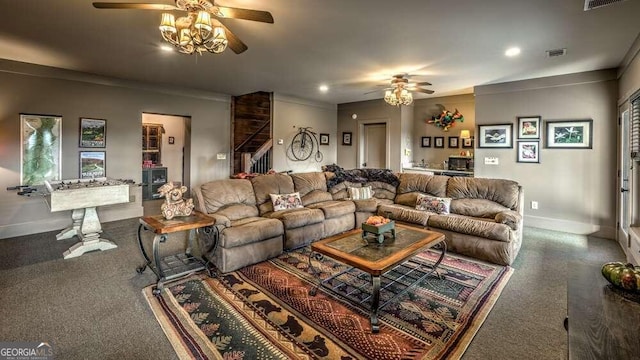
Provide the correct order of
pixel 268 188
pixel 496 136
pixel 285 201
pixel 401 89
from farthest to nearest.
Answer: pixel 496 136 → pixel 401 89 → pixel 268 188 → pixel 285 201

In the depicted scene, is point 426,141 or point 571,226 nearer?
point 571,226

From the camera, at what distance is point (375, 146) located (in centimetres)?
796

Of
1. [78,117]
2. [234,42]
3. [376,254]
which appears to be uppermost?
[234,42]

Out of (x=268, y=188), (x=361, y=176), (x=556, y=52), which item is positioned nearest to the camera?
(x=556, y=52)

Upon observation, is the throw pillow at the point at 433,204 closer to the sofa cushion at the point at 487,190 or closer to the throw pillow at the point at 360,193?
the sofa cushion at the point at 487,190

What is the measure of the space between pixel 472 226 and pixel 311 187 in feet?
7.95

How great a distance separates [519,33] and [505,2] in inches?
34.6

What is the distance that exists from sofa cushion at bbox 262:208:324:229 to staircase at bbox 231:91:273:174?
2.90 meters

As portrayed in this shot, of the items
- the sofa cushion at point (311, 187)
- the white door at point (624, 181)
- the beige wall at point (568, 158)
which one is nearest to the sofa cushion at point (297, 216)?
the sofa cushion at point (311, 187)

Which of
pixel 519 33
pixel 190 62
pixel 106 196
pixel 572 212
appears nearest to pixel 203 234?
pixel 106 196

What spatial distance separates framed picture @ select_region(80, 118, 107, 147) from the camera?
514cm

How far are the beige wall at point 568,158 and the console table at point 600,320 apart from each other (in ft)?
14.4

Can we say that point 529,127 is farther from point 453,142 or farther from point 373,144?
point 373,144

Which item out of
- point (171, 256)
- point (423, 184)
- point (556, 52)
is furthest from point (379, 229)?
point (556, 52)
